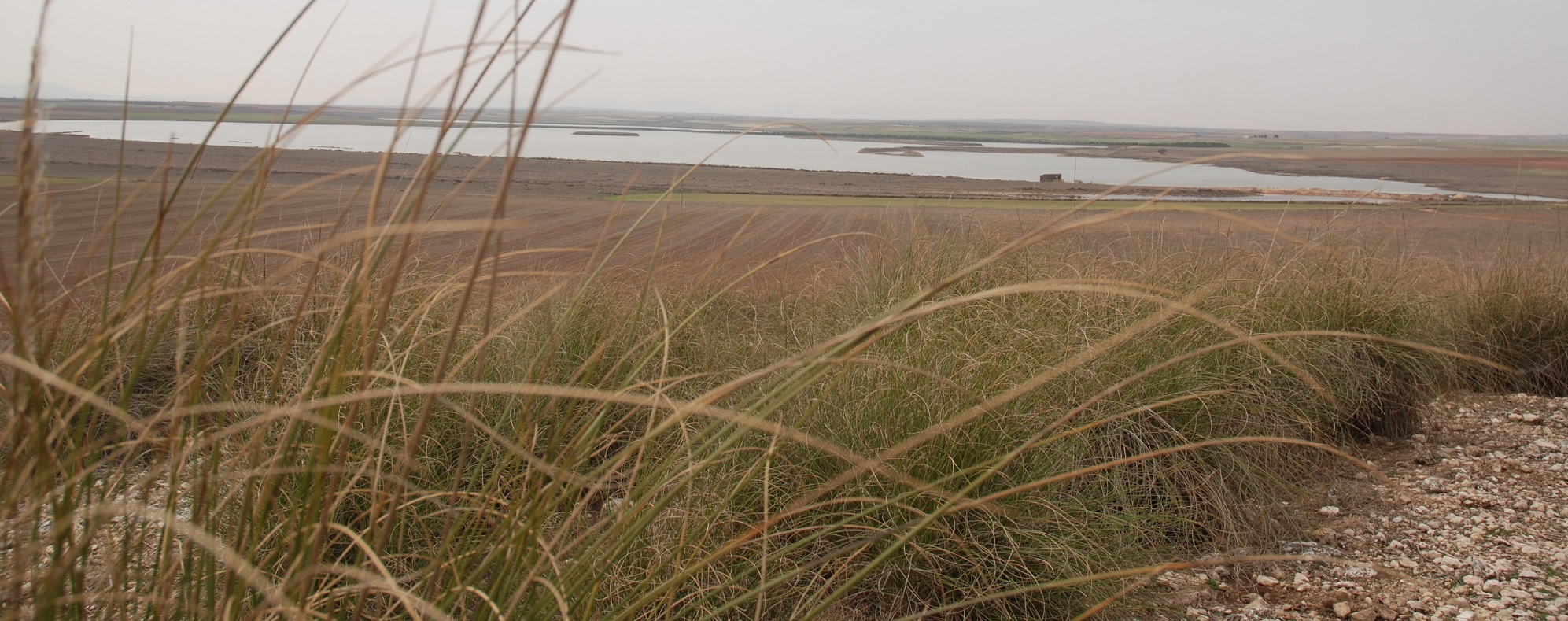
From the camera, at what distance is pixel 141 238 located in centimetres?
899

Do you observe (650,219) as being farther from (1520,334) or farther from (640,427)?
(1520,334)

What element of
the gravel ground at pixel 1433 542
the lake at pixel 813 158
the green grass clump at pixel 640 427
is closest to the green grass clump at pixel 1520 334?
the green grass clump at pixel 640 427

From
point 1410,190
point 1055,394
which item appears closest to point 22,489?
point 1055,394

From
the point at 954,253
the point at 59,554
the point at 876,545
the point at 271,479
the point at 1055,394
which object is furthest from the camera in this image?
the point at 954,253

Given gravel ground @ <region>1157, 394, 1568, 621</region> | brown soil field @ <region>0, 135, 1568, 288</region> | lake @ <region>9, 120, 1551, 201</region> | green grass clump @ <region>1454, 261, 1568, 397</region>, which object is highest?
lake @ <region>9, 120, 1551, 201</region>

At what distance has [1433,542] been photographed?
3.33 metres

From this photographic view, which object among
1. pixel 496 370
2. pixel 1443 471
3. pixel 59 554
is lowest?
pixel 1443 471

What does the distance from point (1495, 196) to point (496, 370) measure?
3033cm

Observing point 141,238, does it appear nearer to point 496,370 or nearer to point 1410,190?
point 496,370

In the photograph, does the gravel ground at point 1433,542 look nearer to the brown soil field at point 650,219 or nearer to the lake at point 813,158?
the brown soil field at point 650,219

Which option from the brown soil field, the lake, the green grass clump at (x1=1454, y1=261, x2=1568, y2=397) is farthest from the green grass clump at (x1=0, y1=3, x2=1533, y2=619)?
the lake

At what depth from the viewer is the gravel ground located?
2.86 metres

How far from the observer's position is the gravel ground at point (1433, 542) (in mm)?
2863

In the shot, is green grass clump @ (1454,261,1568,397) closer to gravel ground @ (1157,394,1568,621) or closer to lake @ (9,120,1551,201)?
gravel ground @ (1157,394,1568,621)
